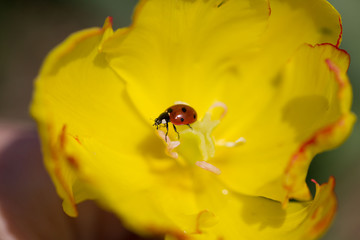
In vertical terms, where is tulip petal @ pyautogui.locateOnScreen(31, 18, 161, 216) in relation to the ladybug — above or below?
above

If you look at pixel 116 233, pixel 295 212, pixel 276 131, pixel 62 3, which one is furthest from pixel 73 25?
pixel 295 212

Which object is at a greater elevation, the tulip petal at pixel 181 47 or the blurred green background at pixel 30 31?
the tulip petal at pixel 181 47

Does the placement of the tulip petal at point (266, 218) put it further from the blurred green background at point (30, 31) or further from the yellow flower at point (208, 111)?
the blurred green background at point (30, 31)

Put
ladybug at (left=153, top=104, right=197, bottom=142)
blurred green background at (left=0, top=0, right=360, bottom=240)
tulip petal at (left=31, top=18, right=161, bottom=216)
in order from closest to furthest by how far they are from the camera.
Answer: tulip petal at (left=31, top=18, right=161, bottom=216) < ladybug at (left=153, top=104, right=197, bottom=142) < blurred green background at (left=0, top=0, right=360, bottom=240)

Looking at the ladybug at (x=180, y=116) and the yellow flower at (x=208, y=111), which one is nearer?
the yellow flower at (x=208, y=111)

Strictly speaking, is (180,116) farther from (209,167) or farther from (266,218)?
(266,218)

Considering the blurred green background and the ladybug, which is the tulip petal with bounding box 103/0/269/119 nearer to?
the ladybug

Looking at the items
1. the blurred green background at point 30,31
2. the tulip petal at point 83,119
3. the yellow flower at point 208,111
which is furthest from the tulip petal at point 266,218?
the blurred green background at point 30,31

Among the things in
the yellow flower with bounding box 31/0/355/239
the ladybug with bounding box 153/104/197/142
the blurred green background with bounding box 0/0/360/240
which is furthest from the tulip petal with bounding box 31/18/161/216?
the blurred green background with bounding box 0/0/360/240

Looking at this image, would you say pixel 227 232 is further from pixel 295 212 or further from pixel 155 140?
pixel 155 140
